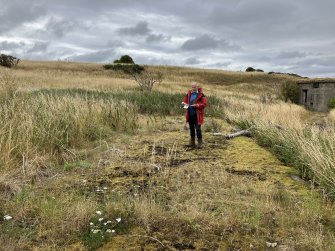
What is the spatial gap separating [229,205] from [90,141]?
4.86m

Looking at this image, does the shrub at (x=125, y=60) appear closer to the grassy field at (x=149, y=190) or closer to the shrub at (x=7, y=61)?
the shrub at (x=7, y=61)

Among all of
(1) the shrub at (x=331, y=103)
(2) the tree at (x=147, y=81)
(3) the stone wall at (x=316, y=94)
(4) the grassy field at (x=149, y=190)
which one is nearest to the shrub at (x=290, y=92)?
(3) the stone wall at (x=316, y=94)

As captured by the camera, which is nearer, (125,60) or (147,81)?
(147,81)

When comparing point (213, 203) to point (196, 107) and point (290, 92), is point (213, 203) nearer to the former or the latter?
point (196, 107)

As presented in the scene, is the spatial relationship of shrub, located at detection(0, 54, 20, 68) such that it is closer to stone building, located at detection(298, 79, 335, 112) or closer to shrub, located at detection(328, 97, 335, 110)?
stone building, located at detection(298, 79, 335, 112)

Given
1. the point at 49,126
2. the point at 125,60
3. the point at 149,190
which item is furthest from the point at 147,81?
the point at 125,60

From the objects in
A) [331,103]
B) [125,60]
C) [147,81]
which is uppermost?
[125,60]

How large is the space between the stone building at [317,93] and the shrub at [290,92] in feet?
1.64

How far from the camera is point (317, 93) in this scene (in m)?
31.0

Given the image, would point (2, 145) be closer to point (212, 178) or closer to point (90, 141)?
point (90, 141)

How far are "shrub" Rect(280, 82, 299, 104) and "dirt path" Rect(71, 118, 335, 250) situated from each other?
25422mm

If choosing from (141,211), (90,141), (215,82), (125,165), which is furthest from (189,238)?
(215,82)

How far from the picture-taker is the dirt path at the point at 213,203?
14.0ft

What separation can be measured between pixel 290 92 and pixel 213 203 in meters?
29.2
